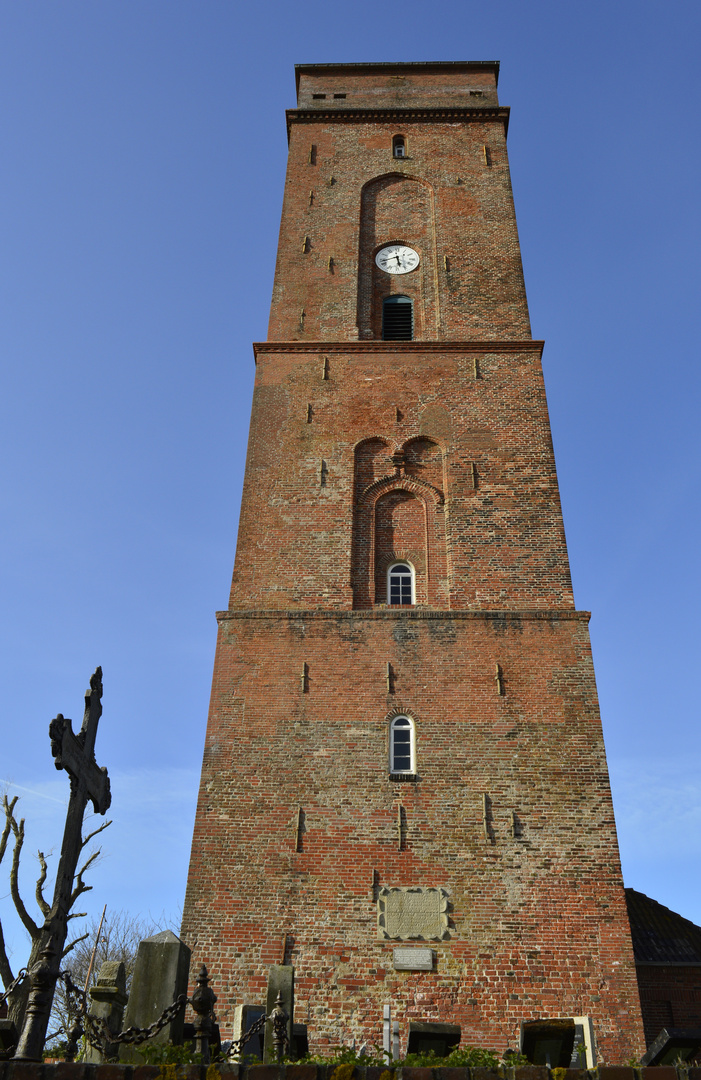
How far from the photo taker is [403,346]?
63.0 feet

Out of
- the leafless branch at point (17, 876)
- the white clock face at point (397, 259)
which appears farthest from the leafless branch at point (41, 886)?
the white clock face at point (397, 259)

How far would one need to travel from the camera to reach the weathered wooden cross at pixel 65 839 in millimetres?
5727

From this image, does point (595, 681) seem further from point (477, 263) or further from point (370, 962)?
point (477, 263)

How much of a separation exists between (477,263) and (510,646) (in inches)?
388

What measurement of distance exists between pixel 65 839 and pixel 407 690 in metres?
7.68

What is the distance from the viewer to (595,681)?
14.8 meters

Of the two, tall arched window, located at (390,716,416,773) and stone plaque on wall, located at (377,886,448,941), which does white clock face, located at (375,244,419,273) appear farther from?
stone plaque on wall, located at (377,886,448,941)

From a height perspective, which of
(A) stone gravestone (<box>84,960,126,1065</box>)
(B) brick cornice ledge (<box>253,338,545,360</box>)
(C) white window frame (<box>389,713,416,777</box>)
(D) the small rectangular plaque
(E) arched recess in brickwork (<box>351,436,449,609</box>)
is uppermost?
(B) brick cornice ledge (<box>253,338,545,360</box>)

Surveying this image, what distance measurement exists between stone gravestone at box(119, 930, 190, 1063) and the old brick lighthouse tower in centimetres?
254

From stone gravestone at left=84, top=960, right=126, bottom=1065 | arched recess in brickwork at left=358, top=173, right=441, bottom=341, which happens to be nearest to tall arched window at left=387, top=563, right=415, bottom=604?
arched recess in brickwork at left=358, top=173, right=441, bottom=341

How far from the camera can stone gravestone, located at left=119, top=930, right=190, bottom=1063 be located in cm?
817

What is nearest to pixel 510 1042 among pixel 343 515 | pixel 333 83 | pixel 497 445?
pixel 343 515

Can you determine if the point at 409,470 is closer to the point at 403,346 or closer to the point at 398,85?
the point at 403,346

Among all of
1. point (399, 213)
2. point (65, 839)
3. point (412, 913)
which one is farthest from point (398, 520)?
point (65, 839)
